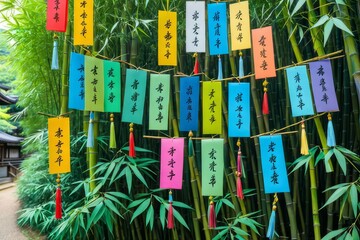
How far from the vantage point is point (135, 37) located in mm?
2260

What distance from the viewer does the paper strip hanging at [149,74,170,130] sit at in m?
1.96

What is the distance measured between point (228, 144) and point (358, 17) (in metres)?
1.15

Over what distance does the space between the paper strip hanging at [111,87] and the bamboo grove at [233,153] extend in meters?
0.26

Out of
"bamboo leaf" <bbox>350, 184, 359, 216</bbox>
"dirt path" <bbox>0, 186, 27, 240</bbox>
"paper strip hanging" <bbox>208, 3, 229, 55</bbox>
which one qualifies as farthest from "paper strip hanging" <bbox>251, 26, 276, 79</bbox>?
"dirt path" <bbox>0, 186, 27, 240</bbox>

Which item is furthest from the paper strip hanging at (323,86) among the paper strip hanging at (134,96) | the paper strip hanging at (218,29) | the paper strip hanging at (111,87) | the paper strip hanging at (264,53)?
the paper strip hanging at (111,87)

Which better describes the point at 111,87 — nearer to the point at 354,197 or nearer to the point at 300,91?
the point at 300,91

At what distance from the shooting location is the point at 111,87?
1979 millimetres

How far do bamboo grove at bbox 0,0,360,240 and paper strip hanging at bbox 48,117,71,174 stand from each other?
0.76 ft

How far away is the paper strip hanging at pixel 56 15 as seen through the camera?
198 cm

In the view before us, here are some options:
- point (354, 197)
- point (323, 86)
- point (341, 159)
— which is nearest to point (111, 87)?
point (323, 86)

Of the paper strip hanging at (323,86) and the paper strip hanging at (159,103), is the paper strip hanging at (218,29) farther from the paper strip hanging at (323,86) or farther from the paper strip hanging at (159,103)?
the paper strip hanging at (323,86)

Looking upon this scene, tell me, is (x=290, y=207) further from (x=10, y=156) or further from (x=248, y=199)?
(x=10, y=156)

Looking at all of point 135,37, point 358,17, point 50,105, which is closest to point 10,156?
point 50,105

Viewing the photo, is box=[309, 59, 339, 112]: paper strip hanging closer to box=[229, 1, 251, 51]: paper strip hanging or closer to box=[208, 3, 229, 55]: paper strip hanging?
box=[229, 1, 251, 51]: paper strip hanging
